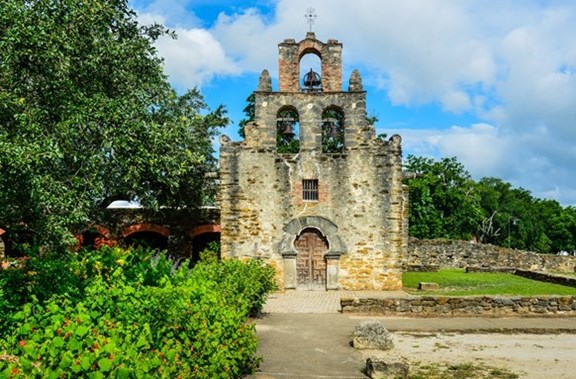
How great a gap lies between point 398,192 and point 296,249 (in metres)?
4.31

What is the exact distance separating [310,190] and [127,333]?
15.5 meters

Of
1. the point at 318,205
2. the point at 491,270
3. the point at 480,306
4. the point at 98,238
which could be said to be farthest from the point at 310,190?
the point at 491,270

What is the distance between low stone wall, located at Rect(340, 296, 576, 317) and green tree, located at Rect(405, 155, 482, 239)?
95.7 feet

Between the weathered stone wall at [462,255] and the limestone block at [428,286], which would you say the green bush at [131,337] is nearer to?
the limestone block at [428,286]

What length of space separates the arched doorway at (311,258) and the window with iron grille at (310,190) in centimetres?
120

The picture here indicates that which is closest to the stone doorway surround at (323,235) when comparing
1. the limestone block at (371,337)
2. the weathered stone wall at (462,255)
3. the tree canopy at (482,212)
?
the limestone block at (371,337)

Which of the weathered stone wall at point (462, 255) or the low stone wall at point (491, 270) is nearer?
the low stone wall at point (491, 270)

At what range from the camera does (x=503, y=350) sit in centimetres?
1017

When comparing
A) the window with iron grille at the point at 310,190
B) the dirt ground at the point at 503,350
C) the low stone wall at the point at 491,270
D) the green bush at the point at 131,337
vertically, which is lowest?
the dirt ground at the point at 503,350

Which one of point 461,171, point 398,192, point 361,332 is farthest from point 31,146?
point 461,171

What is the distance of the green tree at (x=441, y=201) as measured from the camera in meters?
43.7

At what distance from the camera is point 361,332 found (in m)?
10.3

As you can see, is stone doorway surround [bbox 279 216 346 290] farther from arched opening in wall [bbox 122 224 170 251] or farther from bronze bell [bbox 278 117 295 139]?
arched opening in wall [bbox 122 224 170 251]

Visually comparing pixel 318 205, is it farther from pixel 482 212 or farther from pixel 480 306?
pixel 482 212
